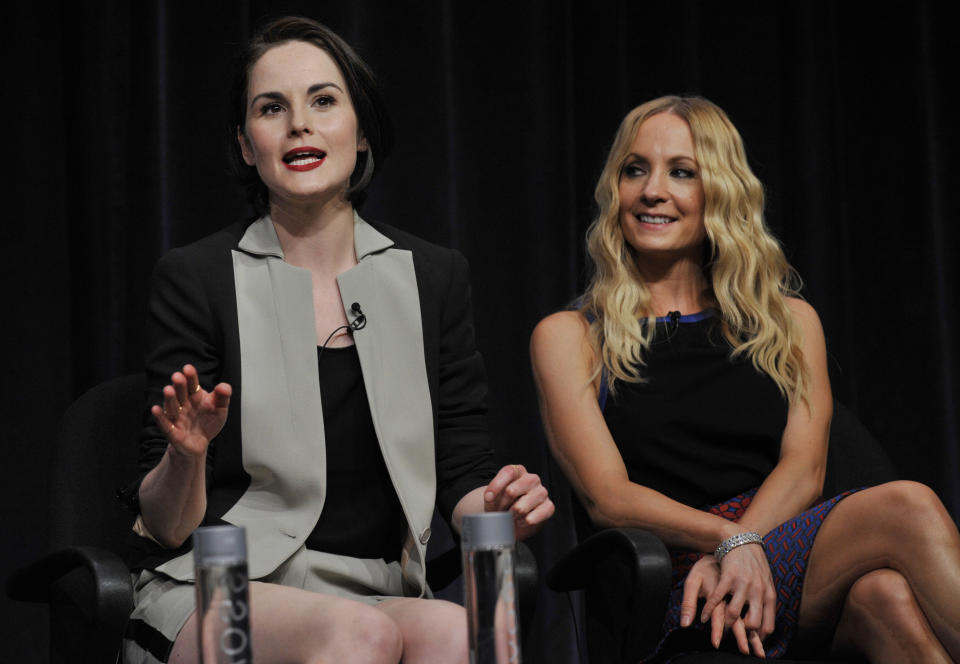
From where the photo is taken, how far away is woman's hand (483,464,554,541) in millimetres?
1578

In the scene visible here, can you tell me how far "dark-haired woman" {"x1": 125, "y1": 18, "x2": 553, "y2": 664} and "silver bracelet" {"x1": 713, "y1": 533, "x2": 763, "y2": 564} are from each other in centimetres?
43

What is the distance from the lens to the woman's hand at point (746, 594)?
6.26 feet

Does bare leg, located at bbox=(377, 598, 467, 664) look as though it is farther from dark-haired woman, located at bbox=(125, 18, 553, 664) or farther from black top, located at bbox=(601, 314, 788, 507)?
black top, located at bbox=(601, 314, 788, 507)

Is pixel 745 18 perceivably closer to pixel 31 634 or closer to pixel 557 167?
pixel 557 167

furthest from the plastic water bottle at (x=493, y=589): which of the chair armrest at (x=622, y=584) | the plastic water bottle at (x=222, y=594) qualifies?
the chair armrest at (x=622, y=584)

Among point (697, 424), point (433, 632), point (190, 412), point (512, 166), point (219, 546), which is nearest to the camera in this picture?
point (219, 546)

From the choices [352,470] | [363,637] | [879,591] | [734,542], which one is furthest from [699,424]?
[363,637]

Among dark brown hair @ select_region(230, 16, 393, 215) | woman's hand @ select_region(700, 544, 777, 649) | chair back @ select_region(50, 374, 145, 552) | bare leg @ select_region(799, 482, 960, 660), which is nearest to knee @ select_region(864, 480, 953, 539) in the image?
bare leg @ select_region(799, 482, 960, 660)

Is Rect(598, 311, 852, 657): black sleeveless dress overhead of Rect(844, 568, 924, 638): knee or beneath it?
overhead

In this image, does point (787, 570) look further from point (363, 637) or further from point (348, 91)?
point (348, 91)

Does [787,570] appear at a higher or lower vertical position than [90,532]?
lower

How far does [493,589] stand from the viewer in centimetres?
117

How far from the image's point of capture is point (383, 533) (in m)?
1.97

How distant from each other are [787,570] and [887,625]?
25 centimetres
